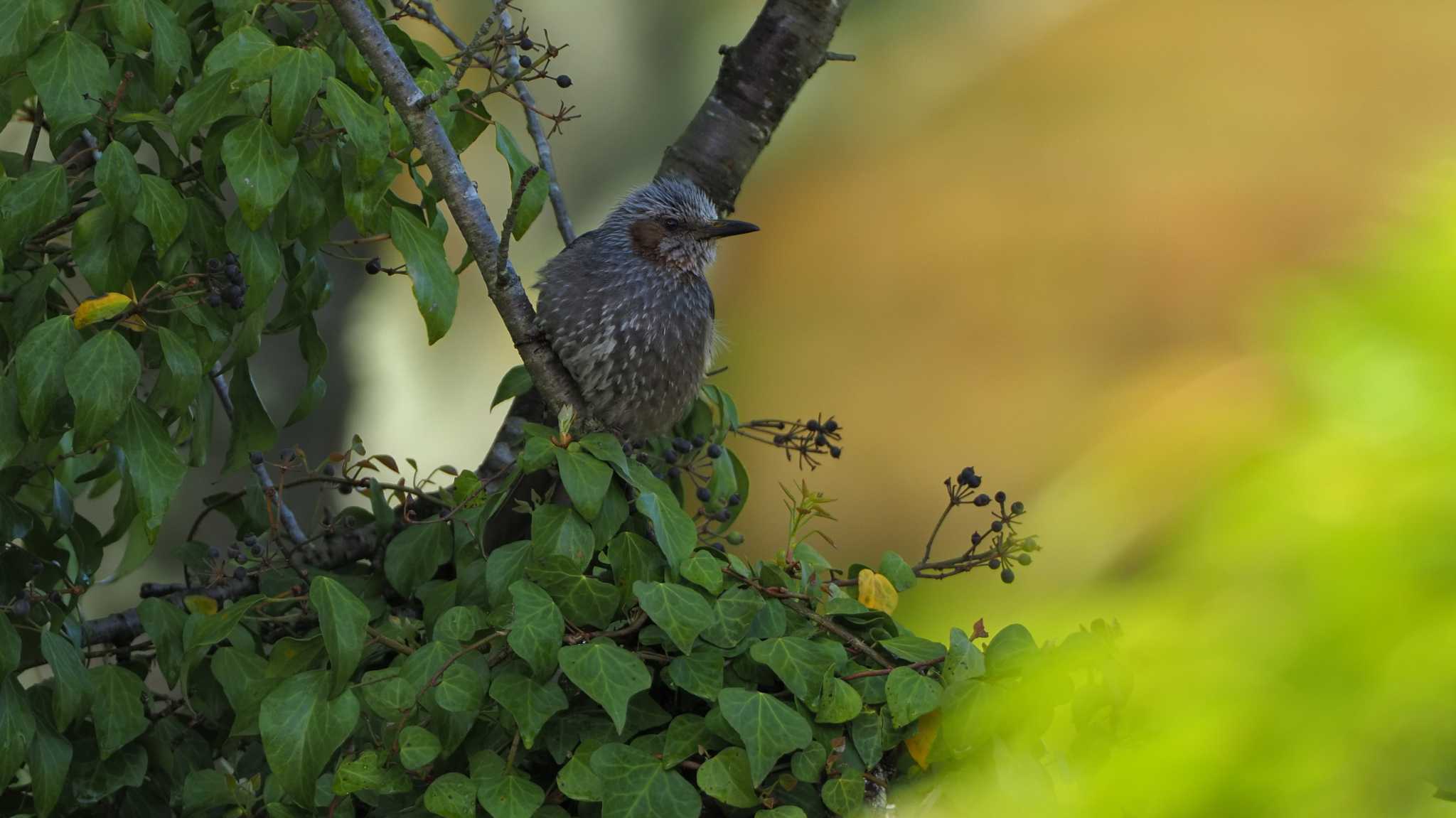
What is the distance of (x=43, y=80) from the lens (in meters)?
0.96

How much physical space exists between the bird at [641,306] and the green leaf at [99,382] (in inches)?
17.0

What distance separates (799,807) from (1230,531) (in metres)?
0.65

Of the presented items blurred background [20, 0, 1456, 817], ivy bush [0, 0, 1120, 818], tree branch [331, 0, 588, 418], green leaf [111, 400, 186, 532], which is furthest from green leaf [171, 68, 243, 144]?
blurred background [20, 0, 1456, 817]

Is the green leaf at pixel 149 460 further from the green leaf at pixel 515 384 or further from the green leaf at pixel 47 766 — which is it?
the green leaf at pixel 515 384

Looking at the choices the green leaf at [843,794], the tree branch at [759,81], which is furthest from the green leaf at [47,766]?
the tree branch at [759,81]

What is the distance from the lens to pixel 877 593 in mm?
1060

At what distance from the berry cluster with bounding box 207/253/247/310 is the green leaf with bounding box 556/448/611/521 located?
1.00 ft

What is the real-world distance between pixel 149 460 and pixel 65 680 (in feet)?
0.69

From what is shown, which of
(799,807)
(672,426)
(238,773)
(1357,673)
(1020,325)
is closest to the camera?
(1357,673)

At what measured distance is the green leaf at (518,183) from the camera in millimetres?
1118

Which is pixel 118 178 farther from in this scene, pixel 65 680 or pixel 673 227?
pixel 673 227

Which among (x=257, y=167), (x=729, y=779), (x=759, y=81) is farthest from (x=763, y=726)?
(x=759, y=81)

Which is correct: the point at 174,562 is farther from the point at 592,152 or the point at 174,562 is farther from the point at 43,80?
the point at 43,80

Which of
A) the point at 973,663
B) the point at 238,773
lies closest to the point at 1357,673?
the point at 973,663
